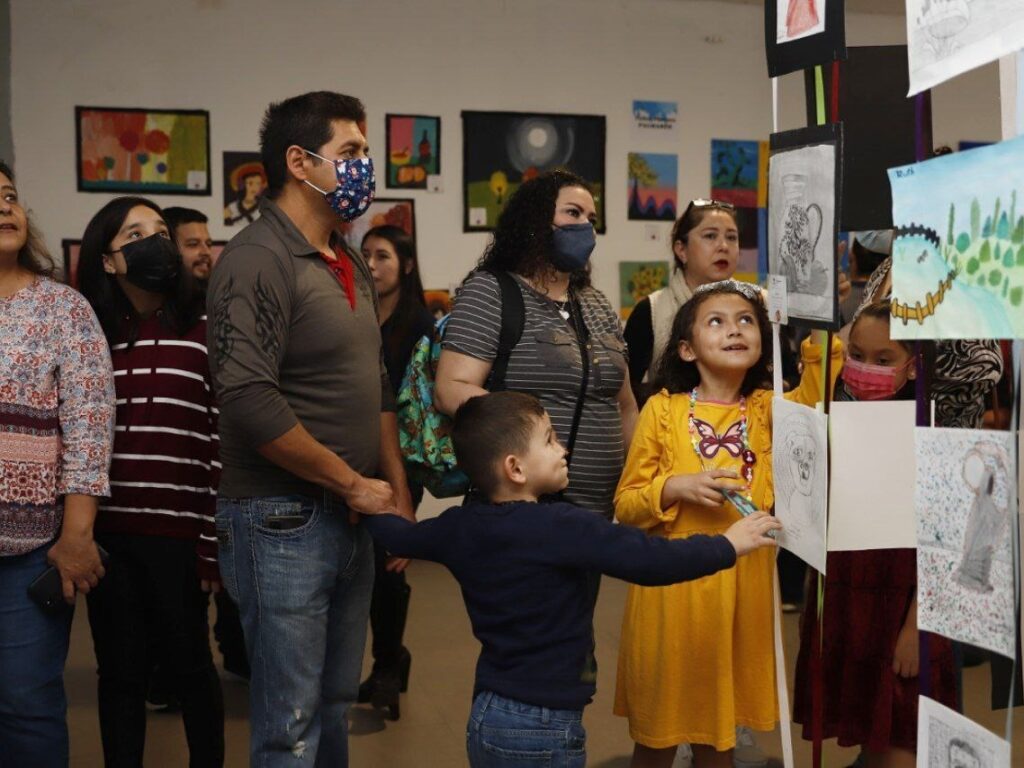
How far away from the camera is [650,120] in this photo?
21.0 ft

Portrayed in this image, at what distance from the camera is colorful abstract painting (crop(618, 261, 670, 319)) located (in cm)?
639

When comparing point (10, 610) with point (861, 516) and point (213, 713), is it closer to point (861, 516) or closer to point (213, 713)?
point (213, 713)

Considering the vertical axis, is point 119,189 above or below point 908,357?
above

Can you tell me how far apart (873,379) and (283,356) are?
1.12 meters

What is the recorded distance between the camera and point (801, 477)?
194cm

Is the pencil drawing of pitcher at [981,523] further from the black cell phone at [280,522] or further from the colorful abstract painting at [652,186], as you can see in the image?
the colorful abstract painting at [652,186]

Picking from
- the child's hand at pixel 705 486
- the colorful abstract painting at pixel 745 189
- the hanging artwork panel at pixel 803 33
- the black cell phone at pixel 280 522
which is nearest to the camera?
the hanging artwork panel at pixel 803 33

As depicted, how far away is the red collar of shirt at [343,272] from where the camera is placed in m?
2.31

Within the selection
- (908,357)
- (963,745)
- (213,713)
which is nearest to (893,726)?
(908,357)

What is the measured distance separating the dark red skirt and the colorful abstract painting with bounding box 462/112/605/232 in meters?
3.95

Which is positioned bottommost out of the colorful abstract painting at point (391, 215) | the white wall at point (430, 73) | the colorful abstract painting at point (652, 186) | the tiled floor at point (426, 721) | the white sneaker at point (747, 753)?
the tiled floor at point (426, 721)

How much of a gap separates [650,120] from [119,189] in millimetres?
2794

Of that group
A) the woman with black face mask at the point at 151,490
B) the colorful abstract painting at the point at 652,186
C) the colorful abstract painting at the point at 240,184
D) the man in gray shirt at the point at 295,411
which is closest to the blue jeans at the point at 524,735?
the man in gray shirt at the point at 295,411

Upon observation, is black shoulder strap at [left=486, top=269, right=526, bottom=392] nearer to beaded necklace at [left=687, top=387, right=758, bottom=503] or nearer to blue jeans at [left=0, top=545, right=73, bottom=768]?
beaded necklace at [left=687, top=387, right=758, bottom=503]
